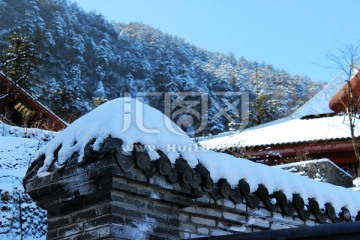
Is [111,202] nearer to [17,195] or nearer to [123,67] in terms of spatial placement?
[17,195]

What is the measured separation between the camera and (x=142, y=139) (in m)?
4.18

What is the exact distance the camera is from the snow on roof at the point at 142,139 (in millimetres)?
4129

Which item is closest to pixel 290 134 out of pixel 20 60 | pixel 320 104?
pixel 320 104

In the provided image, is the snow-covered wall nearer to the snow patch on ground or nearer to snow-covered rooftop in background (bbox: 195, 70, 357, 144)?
the snow patch on ground

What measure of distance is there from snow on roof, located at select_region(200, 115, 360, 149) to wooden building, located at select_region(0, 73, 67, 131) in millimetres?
5886

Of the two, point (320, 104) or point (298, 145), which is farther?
point (320, 104)

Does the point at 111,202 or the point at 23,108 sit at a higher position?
the point at 23,108

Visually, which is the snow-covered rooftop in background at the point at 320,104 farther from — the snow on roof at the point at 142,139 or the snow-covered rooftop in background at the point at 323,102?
the snow on roof at the point at 142,139

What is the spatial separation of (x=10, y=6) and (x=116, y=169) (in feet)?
152

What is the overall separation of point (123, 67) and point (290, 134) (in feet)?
96.3

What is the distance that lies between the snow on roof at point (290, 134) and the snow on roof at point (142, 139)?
10423mm

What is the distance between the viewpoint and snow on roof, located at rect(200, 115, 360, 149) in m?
16.0

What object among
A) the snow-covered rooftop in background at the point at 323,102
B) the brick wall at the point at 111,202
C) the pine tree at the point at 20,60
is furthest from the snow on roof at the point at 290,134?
the brick wall at the point at 111,202

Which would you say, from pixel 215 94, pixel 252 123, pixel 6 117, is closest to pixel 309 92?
pixel 215 94
